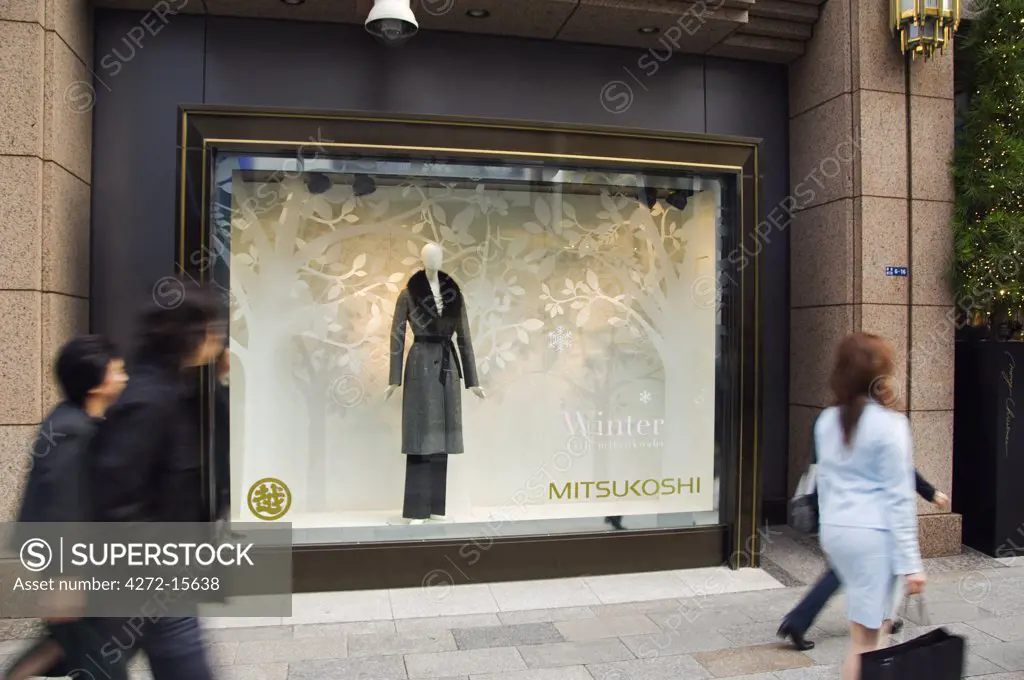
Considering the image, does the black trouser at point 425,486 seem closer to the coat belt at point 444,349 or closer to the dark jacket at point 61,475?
the coat belt at point 444,349

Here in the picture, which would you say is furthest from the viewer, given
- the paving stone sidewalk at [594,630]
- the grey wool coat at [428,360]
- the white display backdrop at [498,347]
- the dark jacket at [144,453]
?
the grey wool coat at [428,360]

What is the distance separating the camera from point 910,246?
607 centimetres

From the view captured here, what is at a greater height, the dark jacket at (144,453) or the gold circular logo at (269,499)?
the dark jacket at (144,453)

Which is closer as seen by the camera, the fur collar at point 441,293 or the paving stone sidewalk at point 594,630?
the paving stone sidewalk at point 594,630

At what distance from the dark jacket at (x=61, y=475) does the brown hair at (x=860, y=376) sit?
279 cm

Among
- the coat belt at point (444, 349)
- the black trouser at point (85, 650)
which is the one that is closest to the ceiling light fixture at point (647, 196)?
the coat belt at point (444, 349)

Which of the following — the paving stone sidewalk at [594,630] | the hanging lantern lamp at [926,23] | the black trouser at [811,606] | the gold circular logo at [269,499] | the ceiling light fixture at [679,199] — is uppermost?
the hanging lantern lamp at [926,23]

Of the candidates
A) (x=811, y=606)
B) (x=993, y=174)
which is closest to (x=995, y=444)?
(x=993, y=174)

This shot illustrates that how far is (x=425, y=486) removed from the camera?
5930 mm

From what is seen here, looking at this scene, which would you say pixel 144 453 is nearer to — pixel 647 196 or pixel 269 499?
pixel 269 499

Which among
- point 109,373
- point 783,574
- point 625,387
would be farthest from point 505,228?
point 109,373

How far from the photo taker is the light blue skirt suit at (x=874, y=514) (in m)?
2.96

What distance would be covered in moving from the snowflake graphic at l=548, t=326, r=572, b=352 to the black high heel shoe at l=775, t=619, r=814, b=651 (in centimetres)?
269

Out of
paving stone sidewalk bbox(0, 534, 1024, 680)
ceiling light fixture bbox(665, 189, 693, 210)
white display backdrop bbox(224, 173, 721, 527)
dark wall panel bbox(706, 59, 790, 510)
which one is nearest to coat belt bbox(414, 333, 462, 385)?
white display backdrop bbox(224, 173, 721, 527)
